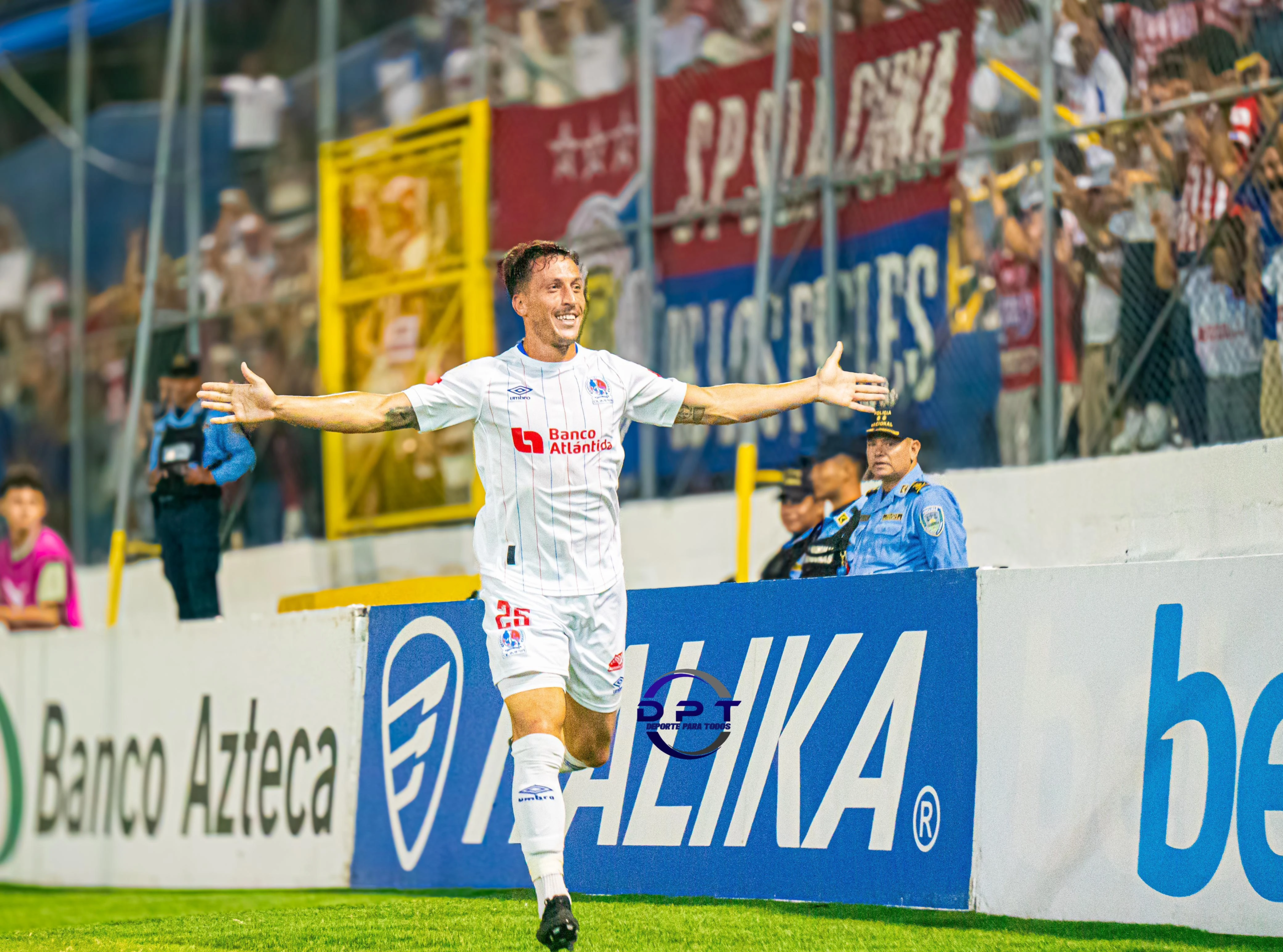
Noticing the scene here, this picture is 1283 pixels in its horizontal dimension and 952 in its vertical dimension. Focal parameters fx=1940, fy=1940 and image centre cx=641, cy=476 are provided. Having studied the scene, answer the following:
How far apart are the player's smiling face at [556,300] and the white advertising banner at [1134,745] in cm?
194

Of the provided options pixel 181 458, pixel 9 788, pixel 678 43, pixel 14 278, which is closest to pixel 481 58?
pixel 678 43

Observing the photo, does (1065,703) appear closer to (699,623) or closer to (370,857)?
(699,623)

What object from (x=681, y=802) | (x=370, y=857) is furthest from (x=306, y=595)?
(x=681, y=802)

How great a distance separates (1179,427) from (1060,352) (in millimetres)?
1027

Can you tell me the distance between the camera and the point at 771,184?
12.7m

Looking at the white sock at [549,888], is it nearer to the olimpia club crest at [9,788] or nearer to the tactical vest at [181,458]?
the tactical vest at [181,458]

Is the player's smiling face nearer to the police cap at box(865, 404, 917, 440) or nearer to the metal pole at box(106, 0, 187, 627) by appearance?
the police cap at box(865, 404, 917, 440)

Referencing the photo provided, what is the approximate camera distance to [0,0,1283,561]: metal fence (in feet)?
33.2

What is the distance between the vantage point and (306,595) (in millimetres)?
12031

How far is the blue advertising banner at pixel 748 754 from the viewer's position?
7289 mm

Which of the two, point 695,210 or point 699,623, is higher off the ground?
point 695,210

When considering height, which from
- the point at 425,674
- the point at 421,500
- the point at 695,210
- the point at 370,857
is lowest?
the point at 370,857

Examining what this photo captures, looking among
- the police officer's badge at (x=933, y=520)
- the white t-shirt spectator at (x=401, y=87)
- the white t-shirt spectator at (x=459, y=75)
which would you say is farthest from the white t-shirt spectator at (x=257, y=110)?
the police officer's badge at (x=933, y=520)

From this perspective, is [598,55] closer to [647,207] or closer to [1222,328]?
[647,207]
